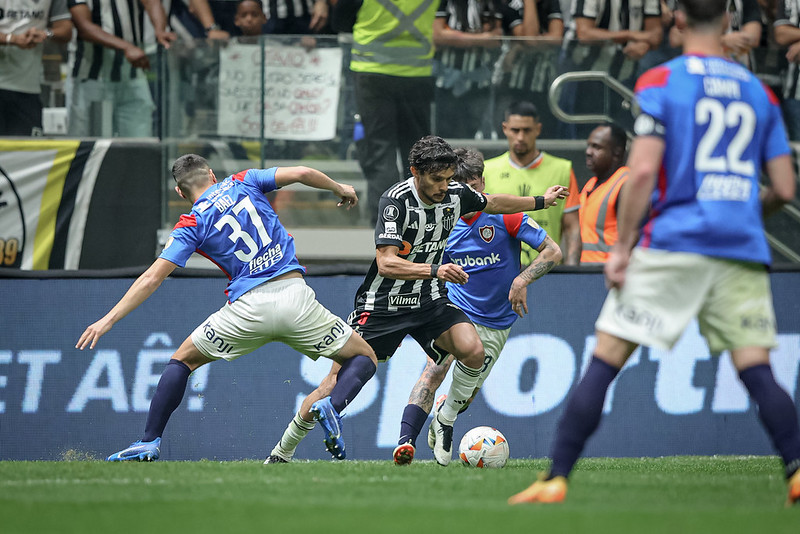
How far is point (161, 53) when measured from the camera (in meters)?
10.1

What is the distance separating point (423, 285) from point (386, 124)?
2494mm

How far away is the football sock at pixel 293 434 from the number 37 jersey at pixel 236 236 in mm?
1002

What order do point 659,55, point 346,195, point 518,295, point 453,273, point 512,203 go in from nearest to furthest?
point 453,273
point 346,195
point 512,203
point 518,295
point 659,55

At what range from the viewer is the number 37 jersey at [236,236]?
7.30 metres

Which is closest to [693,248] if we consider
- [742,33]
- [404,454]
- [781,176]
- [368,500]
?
[781,176]

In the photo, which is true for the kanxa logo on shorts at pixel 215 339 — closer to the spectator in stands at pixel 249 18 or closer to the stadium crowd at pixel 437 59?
the stadium crowd at pixel 437 59

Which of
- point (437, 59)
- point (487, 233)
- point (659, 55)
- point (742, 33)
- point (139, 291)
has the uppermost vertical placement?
point (742, 33)

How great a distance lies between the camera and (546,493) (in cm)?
472

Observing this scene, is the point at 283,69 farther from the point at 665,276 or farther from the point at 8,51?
the point at 665,276

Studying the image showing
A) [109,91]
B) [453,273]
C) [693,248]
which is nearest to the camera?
[693,248]

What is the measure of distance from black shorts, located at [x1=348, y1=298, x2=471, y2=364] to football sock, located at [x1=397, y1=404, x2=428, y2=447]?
0.44 metres

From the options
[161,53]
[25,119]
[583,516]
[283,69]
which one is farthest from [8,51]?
[583,516]

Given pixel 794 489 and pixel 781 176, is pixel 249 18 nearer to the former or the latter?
pixel 781 176

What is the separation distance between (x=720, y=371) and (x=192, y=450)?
170 inches
